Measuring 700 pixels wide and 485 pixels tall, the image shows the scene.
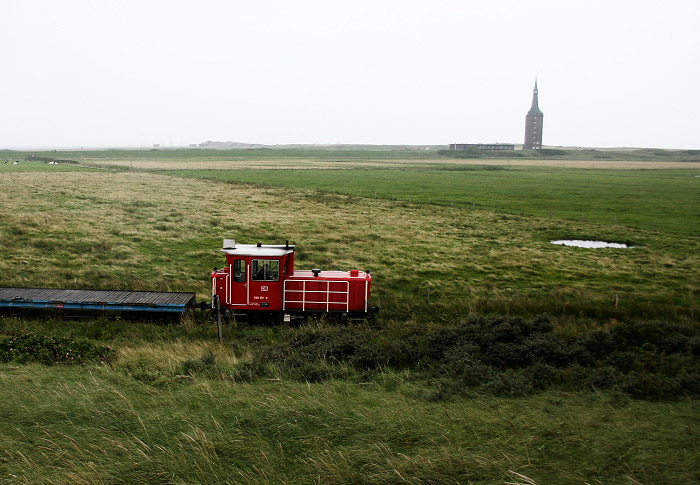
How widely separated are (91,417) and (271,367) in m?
4.34

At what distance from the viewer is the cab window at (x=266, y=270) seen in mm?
18925

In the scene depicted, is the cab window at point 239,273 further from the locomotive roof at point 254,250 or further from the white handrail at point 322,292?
the white handrail at point 322,292

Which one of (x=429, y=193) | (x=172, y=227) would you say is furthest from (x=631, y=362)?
(x=429, y=193)

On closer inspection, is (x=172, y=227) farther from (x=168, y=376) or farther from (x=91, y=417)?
(x=91, y=417)

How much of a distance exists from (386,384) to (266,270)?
8348 millimetres

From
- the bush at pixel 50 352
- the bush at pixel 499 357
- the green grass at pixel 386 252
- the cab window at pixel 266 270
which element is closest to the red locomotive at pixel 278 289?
the cab window at pixel 266 270

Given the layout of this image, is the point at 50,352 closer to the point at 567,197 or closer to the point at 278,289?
the point at 278,289

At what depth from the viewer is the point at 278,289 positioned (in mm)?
19094

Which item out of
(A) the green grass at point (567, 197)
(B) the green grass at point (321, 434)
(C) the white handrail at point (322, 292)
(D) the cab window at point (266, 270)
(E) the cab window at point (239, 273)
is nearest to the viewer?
(B) the green grass at point (321, 434)

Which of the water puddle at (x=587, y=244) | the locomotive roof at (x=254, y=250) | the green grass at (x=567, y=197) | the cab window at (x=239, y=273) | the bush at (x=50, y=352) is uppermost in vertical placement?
the green grass at (x=567, y=197)

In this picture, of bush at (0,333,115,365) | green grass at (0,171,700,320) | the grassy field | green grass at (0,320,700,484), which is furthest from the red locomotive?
green grass at (0,320,700,484)

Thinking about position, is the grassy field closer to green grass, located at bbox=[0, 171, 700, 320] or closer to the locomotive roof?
green grass, located at bbox=[0, 171, 700, 320]

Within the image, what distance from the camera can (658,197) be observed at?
75000mm

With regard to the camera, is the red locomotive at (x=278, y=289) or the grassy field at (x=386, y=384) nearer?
the grassy field at (x=386, y=384)
